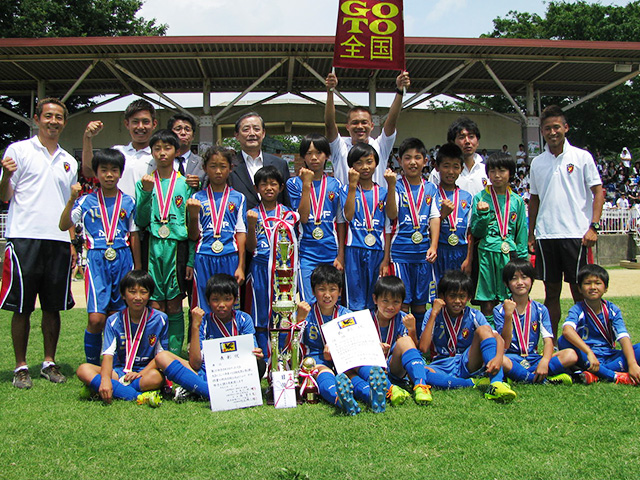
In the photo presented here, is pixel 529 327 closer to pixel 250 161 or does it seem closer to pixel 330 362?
→ pixel 330 362

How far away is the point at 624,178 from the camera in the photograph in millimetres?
20828

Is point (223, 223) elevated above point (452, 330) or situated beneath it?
elevated above

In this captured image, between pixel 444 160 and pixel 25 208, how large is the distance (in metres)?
3.61

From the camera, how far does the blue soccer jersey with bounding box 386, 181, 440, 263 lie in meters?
4.94

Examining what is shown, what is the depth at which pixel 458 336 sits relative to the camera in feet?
14.7

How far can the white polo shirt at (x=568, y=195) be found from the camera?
510 cm

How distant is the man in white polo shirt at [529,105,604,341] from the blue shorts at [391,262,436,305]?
3.50 ft

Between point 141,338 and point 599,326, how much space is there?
11.8 feet

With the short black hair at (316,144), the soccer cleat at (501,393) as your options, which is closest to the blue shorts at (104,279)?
the short black hair at (316,144)

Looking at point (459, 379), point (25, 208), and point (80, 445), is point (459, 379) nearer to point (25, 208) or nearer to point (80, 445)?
point (80, 445)

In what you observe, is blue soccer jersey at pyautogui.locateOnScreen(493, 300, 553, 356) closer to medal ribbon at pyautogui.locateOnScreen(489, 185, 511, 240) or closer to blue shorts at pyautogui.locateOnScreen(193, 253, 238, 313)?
medal ribbon at pyautogui.locateOnScreen(489, 185, 511, 240)

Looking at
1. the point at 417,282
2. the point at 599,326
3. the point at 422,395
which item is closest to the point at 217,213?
the point at 417,282

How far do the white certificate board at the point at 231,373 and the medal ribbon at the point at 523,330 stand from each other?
2.08m

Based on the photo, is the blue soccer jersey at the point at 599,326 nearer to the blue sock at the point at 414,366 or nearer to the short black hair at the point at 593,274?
the short black hair at the point at 593,274
